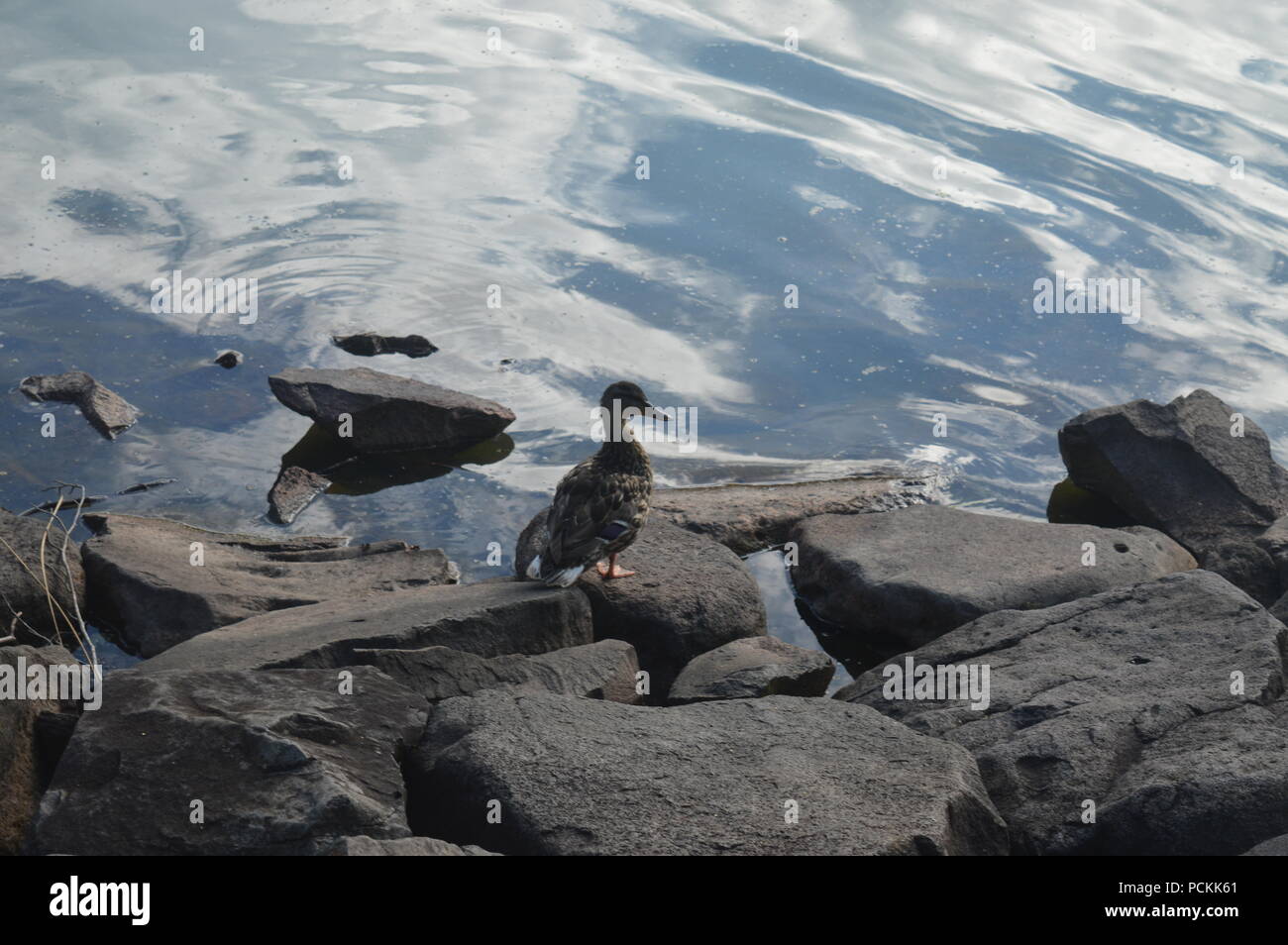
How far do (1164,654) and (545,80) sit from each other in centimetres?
1110

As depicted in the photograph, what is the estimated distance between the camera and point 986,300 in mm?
12250

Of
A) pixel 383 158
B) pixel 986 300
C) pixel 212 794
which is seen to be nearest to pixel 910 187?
pixel 986 300

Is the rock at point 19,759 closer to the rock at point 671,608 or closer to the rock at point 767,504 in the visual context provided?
the rock at point 671,608

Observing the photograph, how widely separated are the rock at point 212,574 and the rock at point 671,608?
3.81ft

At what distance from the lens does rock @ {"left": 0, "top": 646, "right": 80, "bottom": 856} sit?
454 centimetres

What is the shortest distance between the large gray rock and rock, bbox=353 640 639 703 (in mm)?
4577

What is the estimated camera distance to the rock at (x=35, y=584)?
6742 millimetres

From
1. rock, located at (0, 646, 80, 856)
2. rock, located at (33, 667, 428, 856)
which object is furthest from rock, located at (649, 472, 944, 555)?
rock, located at (0, 646, 80, 856)

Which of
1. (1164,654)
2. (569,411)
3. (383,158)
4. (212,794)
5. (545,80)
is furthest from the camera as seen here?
(545,80)

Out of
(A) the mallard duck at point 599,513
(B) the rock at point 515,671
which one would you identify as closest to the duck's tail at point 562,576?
(A) the mallard duck at point 599,513

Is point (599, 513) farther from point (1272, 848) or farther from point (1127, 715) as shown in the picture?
point (1272, 848)

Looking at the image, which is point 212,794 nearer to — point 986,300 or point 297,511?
point 297,511

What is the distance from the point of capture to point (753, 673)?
6492 mm

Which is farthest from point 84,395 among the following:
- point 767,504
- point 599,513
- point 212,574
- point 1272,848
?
point 1272,848
